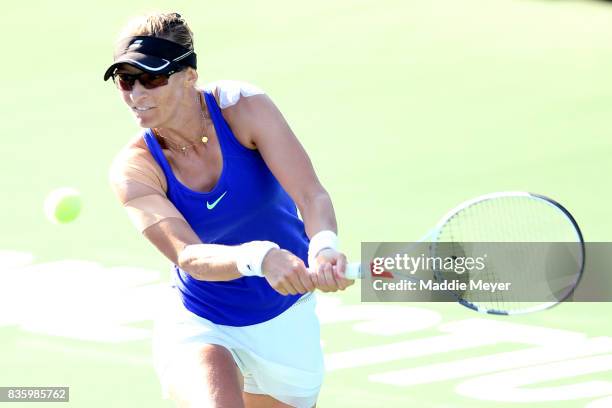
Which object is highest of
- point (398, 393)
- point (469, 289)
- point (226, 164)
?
point (226, 164)

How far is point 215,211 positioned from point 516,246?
1.65 meters

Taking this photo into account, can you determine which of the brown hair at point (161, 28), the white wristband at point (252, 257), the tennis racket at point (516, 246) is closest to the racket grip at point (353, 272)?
the white wristband at point (252, 257)

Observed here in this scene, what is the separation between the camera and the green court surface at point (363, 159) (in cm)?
916

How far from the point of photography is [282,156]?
6395mm

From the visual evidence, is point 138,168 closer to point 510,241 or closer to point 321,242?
point 321,242

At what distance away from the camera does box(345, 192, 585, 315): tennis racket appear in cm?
646

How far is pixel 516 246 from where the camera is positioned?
288 inches

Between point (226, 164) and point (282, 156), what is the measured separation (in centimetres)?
26

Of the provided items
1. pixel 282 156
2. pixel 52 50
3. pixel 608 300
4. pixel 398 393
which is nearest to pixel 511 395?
pixel 398 393

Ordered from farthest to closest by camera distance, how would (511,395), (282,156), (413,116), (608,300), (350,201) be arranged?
1. (413,116)
2. (350,201)
3. (608,300)
4. (511,395)
5. (282,156)

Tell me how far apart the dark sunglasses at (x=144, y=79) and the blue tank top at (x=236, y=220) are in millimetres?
281

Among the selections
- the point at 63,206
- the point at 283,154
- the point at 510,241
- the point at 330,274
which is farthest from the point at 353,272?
the point at 63,206

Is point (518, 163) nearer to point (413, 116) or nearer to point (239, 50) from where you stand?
point (413, 116)

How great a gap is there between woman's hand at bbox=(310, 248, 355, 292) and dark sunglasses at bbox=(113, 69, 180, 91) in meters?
1.09
